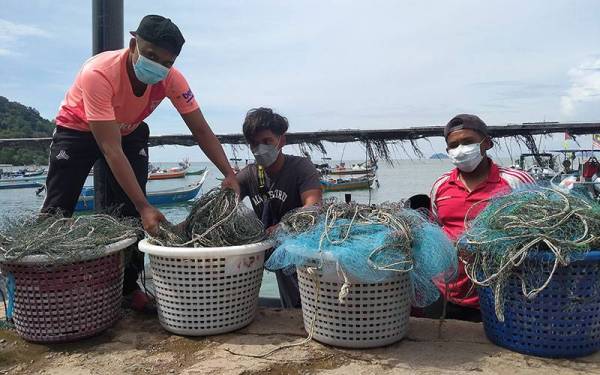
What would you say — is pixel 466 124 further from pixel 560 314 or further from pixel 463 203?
pixel 560 314

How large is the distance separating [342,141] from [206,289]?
2598 mm

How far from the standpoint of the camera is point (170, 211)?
2119 centimetres

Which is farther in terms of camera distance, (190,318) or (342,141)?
(342,141)

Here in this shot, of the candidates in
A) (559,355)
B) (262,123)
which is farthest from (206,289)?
(559,355)

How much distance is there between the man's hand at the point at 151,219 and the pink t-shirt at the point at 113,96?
1.87ft

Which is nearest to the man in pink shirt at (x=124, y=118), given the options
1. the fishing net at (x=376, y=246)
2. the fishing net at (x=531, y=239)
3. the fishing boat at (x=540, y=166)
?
the fishing net at (x=376, y=246)

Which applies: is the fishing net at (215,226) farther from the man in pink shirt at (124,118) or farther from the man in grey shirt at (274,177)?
the man in grey shirt at (274,177)

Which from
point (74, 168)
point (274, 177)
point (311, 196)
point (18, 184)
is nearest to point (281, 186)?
point (274, 177)

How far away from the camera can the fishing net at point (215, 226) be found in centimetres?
270

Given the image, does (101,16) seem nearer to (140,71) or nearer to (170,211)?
(140,71)

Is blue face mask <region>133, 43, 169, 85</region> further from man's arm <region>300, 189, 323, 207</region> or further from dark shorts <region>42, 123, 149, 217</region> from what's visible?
man's arm <region>300, 189, 323, 207</region>

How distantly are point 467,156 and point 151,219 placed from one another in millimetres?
1947

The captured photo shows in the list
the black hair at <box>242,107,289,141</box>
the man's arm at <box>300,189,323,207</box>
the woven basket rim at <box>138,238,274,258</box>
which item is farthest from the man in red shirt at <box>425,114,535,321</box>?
the woven basket rim at <box>138,238,274,258</box>

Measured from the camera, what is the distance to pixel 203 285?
8.43ft
